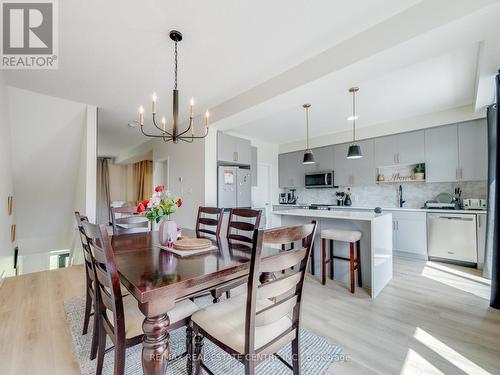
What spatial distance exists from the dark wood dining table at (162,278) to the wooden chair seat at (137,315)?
0.16 m

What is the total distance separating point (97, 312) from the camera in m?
1.37

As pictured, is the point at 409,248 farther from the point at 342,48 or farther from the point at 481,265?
the point at 342,48

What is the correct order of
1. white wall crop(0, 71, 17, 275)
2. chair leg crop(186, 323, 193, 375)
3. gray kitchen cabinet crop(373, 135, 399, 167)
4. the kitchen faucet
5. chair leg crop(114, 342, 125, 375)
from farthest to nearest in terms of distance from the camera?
the kitchen faucet < gray kitchen cabinet crop(373, 135, 399, 167) < white wall crop(0, 71, 17, 275) < chair leg crop(186, 323, 193, 375) < chair leg crop(114, 342, 125, 375)

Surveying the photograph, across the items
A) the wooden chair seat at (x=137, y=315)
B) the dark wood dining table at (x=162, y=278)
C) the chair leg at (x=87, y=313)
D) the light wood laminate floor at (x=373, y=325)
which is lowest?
the light wood laminate floor at (x=373, y=325)

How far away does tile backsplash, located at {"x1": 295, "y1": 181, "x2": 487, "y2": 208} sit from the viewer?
12.5 feet

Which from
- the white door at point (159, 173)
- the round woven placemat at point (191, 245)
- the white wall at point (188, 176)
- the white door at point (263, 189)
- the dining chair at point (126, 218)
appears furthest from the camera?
the white door at point (263, 189)

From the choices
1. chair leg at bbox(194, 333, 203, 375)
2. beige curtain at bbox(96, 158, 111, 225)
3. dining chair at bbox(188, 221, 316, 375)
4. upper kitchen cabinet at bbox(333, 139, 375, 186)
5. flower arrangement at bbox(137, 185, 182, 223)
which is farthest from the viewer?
beige curtain at bbox(96, 158, 111, 225)

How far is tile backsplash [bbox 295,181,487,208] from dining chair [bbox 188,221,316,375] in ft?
14.2

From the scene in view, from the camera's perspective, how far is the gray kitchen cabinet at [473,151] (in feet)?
11.4

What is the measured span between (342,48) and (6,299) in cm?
432

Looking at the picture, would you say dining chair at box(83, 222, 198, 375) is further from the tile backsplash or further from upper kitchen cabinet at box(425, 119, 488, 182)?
the tile backsplash

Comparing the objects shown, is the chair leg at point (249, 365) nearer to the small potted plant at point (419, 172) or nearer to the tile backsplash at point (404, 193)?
the small potted plant at point (419, 172)

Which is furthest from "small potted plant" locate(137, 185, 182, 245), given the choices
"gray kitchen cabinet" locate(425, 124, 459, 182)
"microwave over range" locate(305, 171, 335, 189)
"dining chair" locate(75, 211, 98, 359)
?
"gray kitchen cabinet" locate(425, 124, 459, 182)
